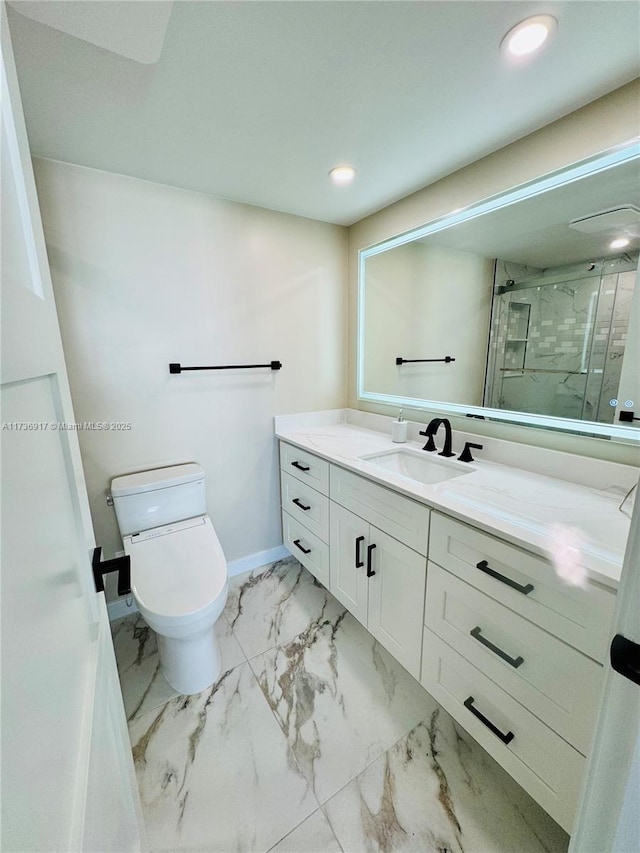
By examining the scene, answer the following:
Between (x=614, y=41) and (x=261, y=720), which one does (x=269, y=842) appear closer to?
(x=261, y=720)

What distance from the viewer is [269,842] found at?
0.98m

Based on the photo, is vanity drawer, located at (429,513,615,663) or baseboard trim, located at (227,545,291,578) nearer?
vanity drawer, located at (429,513,615,663)

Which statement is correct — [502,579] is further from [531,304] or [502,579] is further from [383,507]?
[531,304]

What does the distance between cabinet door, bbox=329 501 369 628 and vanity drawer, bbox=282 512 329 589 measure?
0.22ft

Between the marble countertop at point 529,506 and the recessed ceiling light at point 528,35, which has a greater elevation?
the recessed ceiling light at point 528,35

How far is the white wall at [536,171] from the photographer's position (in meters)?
1.08

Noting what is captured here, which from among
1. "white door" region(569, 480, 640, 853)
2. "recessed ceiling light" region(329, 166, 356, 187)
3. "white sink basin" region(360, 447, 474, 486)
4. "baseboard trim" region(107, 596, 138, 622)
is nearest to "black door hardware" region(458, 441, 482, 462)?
"white sink basin" region(360, 447, 474, 486)

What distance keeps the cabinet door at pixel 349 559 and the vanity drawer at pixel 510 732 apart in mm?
370

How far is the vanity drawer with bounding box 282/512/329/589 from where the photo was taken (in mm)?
1791

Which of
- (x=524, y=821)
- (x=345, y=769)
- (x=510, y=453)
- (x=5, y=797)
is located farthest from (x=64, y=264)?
(x=524, y=821)

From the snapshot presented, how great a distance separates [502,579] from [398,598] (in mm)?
491

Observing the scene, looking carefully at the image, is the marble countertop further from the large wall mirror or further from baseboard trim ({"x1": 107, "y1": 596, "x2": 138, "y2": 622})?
baseboard trim ({"x1": 107, "y1": 596, "x2": 138, "y2": 622})

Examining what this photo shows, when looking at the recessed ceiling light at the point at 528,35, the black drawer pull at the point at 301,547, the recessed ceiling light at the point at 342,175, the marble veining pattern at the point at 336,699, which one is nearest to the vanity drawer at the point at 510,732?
the marble veining pattern at the point at 336,699

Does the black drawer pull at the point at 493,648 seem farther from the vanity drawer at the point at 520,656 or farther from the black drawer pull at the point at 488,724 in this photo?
the black drawer pull at the point at 488,724
